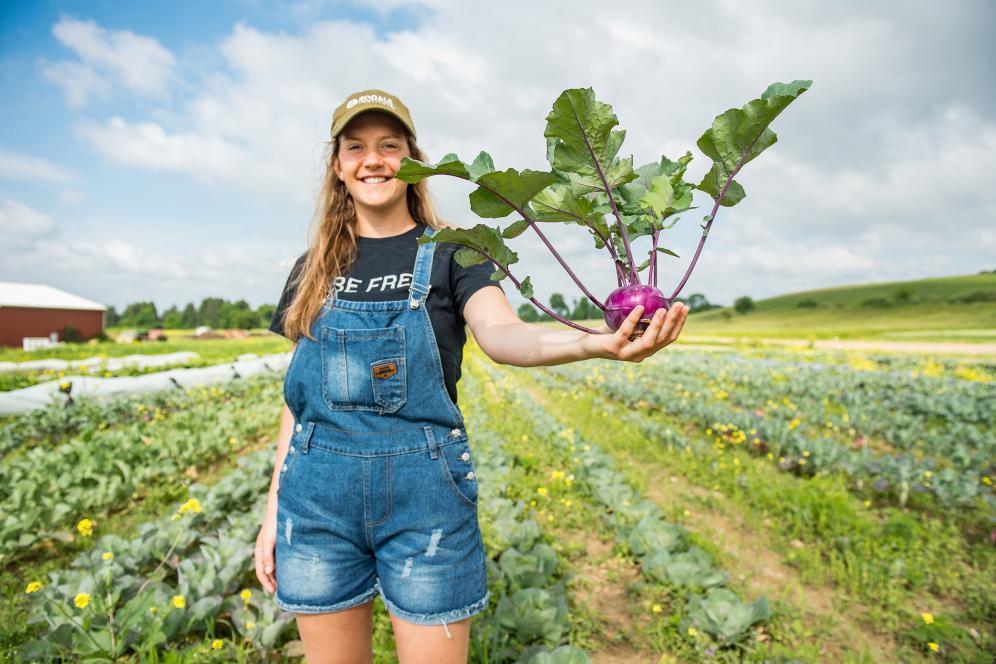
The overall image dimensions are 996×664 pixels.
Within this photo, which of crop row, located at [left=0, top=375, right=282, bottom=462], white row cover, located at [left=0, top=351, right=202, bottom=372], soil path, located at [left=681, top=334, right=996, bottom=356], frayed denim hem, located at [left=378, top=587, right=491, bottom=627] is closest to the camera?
frayed denim hem, located at [left=378, top=587, right=491, bottom=627]

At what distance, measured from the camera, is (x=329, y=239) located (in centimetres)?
166

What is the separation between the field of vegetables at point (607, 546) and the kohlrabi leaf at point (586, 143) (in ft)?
6.24

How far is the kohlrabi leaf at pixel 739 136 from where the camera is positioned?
817 millimetres

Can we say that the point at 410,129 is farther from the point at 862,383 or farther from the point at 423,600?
the point at 862,383

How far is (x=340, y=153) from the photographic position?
1.59 metres

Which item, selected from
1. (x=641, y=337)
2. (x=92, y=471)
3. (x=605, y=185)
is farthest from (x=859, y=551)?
(x=92, y=471)

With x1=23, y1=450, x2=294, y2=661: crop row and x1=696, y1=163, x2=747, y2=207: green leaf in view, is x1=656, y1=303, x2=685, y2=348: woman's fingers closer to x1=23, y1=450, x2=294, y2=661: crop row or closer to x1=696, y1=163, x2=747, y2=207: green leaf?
x1=696, y1=163, x2=747, y2=207: green leaf

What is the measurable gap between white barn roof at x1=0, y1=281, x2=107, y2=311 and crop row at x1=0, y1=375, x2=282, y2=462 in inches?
1484

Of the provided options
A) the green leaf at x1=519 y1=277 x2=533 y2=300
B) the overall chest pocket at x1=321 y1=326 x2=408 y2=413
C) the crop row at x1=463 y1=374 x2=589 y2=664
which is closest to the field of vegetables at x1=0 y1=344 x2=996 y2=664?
the crop row at x1=463 y1=374 x2=589 y2=664

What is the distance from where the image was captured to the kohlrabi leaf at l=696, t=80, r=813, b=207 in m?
0.82

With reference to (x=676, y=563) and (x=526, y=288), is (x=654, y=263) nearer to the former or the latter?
(x=526, y=288)

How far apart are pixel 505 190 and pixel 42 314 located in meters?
49.2

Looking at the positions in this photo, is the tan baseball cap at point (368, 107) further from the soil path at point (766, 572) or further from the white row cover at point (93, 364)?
the white row cover at point (93, 364)

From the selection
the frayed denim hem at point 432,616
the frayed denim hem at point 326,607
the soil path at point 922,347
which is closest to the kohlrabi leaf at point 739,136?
the frayed denim hem at point 432,616
